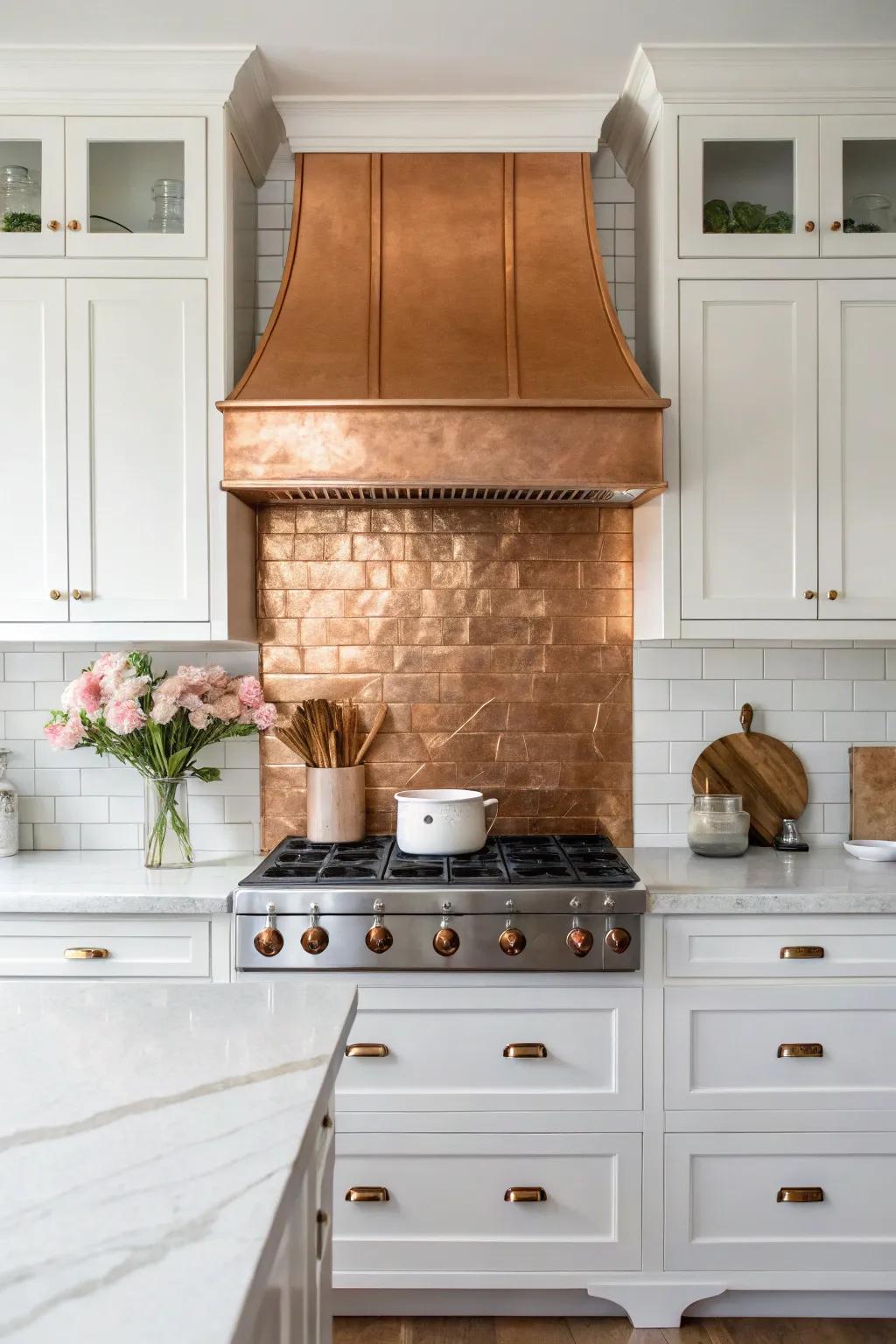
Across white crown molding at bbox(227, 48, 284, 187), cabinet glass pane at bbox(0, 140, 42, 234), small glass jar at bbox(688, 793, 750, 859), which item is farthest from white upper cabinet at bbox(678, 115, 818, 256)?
cabinet glass pane at bbox(0, 140, 42, 234)

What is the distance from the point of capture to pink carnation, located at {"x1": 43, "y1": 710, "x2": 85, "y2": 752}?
2.66m

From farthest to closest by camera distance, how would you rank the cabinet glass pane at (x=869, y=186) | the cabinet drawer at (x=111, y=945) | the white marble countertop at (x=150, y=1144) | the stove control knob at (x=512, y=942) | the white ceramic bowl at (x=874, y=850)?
the white ceramic bowl at (x=874, y=850)
the cabinet glass pane at (x=869, y=186)
the cabinet drawer at (x=111, y=945)
the stove control knob at (x=512, y=942)
the white marble countertop at (x=150, y=1144)

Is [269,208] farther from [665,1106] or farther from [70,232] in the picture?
[665,1106]

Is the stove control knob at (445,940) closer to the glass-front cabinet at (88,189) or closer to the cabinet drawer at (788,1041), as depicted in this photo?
the cabinet drawer at (788,1041)

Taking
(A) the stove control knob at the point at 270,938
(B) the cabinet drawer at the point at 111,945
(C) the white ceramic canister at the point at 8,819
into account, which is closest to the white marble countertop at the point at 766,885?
(A) the stove control knob at the point at 270,938

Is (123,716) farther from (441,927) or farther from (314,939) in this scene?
(441,927)

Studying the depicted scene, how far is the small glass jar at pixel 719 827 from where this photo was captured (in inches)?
111

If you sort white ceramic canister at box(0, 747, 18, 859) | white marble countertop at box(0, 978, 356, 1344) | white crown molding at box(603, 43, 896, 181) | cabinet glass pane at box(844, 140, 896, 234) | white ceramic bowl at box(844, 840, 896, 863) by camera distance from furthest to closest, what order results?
white ceramic canister at box(0, 747, 18, 859) < white ceramic bowl at box(844, 840, 896, 863) < cabinet glass pane at box(844, 140, 896, 234) < white crown molding at box(603, 43, 896, 181) < white marble countertop at box(0, 978, 356, 1344)

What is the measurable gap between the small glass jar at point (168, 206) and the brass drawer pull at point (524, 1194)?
98.1 inches

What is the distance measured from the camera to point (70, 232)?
2619mm

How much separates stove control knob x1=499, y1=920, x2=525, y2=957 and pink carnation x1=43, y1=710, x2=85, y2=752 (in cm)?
121

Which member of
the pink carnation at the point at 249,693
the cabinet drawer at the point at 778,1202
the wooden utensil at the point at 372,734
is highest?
the pink carnation at the point at 249,693

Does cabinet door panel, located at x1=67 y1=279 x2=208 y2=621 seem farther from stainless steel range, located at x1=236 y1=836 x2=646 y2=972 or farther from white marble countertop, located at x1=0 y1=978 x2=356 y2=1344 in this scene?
white marble countertop, located at x1=0 y1=978 x2=356 y2=1344

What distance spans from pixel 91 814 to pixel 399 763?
0.92m
